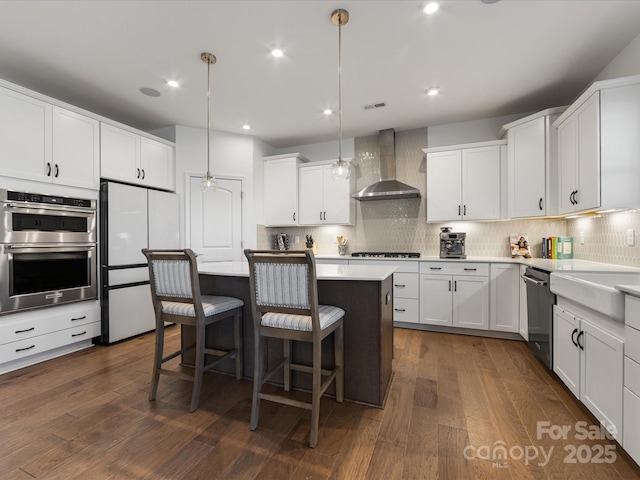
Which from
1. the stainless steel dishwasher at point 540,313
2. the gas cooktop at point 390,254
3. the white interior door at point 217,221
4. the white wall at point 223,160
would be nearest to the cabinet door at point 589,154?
the stainless steel dishwasher at point 540,313

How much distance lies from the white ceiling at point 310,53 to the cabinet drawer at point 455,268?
1.92 m

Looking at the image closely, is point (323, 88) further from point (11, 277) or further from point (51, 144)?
point (11, 277)

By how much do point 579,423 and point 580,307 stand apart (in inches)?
28.5

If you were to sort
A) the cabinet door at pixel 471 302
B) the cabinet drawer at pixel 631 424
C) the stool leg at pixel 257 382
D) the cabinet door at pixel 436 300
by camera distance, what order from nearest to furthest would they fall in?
the cabinet drawer at pixel 631 424 → the stool leg at pixel 257 382 → the cabinet door at pixel 471 302 → the cabinet door at pixel 436 300

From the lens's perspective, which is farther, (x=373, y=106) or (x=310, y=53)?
(x=373, y=106)

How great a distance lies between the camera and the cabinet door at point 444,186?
3.84 m

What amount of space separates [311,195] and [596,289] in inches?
140

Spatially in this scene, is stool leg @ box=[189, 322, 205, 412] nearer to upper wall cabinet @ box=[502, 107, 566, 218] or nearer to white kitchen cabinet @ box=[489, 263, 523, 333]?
white kitchen cabinet @ box=[489, 263, 523, 333]

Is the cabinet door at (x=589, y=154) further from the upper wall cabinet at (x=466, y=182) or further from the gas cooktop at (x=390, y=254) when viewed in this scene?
the gas cooktop at (x=390, y=254)

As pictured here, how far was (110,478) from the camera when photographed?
144 centimetres

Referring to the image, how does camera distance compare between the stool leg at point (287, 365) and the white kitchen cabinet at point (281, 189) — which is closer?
the stool leg at point (287, 365)

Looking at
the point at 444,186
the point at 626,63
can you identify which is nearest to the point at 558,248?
the point at 444,186

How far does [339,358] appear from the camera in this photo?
205 cm

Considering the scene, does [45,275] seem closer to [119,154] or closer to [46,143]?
[46,143]
